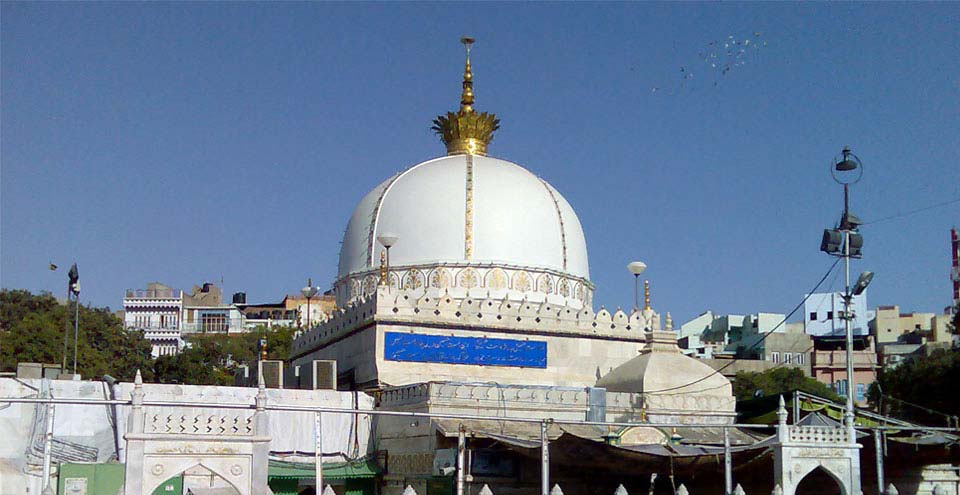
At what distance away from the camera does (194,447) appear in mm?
17453

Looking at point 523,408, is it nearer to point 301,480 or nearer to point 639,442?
point 639,442

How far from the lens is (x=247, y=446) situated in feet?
58.6

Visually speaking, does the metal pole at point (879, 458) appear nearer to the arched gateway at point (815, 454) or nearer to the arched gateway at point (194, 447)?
the arched gateway at point (815, 454)

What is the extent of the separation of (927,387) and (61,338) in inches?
1366

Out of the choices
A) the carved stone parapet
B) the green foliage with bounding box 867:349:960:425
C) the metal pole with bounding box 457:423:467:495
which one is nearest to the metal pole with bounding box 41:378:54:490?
the metal pole with bounding box 457:423:467:495

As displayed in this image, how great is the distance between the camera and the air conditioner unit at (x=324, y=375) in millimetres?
28391

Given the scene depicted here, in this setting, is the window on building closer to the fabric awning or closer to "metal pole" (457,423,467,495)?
the fabric awning

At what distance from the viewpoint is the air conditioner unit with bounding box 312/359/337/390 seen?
93.1 feet

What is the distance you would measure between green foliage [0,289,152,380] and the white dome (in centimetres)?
1627

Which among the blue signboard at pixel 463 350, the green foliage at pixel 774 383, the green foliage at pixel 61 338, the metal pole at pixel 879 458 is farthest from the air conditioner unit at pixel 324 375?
the green foliage at pixel 774 383

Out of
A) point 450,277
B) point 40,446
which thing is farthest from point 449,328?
Answer: point 40,446

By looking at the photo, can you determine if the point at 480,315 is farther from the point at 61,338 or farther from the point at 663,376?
the point at 61,338

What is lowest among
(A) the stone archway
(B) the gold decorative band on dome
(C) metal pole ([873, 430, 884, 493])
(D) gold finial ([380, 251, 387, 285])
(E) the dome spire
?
(A) the stone archway

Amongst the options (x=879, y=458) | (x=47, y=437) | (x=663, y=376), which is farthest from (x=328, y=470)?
(x=879, y=458)
